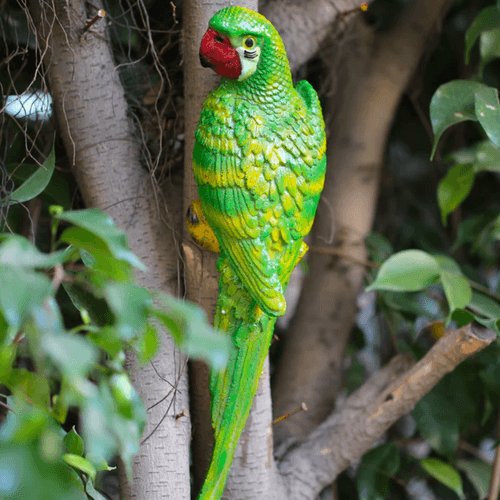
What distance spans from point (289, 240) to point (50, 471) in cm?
35

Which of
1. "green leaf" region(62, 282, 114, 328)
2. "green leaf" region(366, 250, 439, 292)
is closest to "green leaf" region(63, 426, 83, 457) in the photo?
"green leaf" region(62, 282, 114, 328)

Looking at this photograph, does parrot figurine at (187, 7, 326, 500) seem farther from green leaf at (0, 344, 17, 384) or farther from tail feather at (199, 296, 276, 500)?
green leaf at (0, 344, 17, 384)

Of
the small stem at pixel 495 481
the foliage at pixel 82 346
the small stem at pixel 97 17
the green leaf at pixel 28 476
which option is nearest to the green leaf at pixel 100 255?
the foliage at pixel 82 346

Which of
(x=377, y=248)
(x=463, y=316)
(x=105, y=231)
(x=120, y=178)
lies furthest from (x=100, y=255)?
(x=377, y=248)

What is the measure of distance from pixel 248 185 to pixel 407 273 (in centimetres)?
36

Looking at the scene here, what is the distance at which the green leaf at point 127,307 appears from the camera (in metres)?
0.31

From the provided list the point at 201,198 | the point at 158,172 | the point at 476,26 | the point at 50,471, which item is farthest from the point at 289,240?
the point at 476,26

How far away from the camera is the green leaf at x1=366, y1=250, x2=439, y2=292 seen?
794 millimetres

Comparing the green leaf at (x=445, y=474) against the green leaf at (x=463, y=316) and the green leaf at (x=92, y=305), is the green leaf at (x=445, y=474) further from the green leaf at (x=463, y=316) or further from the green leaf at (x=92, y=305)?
the green leaf at (x=92, y=305)

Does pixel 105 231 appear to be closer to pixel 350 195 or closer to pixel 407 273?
pixel 407 273

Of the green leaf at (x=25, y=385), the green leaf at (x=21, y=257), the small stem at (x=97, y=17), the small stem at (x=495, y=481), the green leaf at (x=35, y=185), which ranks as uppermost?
the small stem at (x=97, y=17)

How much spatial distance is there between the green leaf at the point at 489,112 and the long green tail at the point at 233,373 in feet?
1.26

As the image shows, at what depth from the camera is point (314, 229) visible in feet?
3.56

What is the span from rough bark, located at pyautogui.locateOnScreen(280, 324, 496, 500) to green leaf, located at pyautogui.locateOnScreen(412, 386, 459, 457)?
0.10 m
